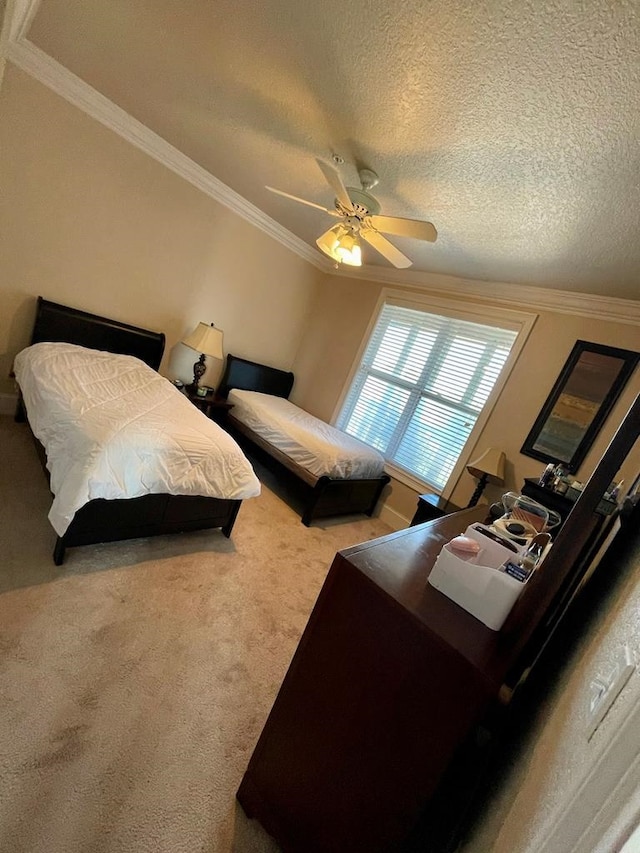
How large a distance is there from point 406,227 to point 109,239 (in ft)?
8.49

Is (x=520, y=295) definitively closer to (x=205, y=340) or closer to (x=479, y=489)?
(x=479, y=489)

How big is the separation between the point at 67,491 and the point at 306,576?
155 centimetres

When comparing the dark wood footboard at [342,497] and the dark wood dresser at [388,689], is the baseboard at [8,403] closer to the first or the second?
the dark wood footboard at [342,497]

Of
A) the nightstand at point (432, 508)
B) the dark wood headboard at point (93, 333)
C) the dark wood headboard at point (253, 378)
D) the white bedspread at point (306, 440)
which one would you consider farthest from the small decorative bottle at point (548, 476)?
the dark wood headboard at point (93, 333)

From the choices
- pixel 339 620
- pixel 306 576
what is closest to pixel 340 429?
pixel 306 576

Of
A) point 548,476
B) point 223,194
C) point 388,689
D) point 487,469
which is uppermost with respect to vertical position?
point 223,194

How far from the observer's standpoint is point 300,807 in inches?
40.8

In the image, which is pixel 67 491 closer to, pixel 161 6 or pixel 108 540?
pixel 108 540

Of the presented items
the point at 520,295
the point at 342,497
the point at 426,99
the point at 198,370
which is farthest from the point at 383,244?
the point at 198,370

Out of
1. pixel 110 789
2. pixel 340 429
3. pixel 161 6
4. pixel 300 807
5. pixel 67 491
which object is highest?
pixel 161 6

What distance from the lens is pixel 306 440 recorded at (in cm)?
329

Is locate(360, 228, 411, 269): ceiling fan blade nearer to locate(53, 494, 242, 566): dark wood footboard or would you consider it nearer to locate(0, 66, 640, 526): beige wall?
locate(0, 66, 640, 526): beige wall

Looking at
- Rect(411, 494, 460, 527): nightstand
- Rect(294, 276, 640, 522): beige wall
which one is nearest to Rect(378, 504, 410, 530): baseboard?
Rect(294, 276, 640, 522): beige wall

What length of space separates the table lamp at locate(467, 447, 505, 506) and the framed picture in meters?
0.27
